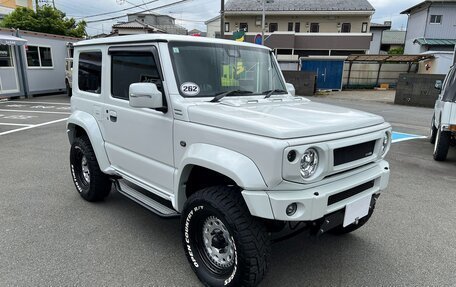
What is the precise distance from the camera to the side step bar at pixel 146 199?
10.0ft

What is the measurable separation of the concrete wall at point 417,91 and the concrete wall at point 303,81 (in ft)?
16.7

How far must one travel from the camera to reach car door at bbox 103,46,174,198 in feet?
9.95

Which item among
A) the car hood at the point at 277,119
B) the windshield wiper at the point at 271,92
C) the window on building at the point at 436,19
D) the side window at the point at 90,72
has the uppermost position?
the window on building at the point at 436,19

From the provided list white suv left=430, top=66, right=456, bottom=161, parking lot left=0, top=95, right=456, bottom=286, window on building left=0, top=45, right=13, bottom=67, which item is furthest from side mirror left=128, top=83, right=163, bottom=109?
window on building left=0, top=45, right=13, bottom=67

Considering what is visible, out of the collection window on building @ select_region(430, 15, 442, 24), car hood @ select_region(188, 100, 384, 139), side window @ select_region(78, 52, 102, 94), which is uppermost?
window on building @ select_region(430, 15, 442, 24)

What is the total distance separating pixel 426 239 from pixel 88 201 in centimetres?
399

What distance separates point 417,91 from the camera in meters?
16.8

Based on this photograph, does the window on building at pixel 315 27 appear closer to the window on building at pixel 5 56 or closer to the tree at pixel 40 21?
the tree at pixel 40 21

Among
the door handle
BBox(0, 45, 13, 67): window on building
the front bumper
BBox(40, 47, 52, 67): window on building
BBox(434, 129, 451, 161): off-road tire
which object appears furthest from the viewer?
BBox(40, 47, 52, 67): window on building

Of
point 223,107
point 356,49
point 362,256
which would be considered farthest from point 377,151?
point 356,49

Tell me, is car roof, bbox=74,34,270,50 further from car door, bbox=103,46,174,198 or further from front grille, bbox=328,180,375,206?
front grille, bbox=328,180,375,206

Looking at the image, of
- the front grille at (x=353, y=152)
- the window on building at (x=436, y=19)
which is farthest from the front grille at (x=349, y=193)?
the window on building at (x=436, y=19)

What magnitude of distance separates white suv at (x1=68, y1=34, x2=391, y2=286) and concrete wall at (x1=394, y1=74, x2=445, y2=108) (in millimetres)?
15340

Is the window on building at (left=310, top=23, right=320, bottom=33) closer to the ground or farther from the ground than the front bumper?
farther from the ground
